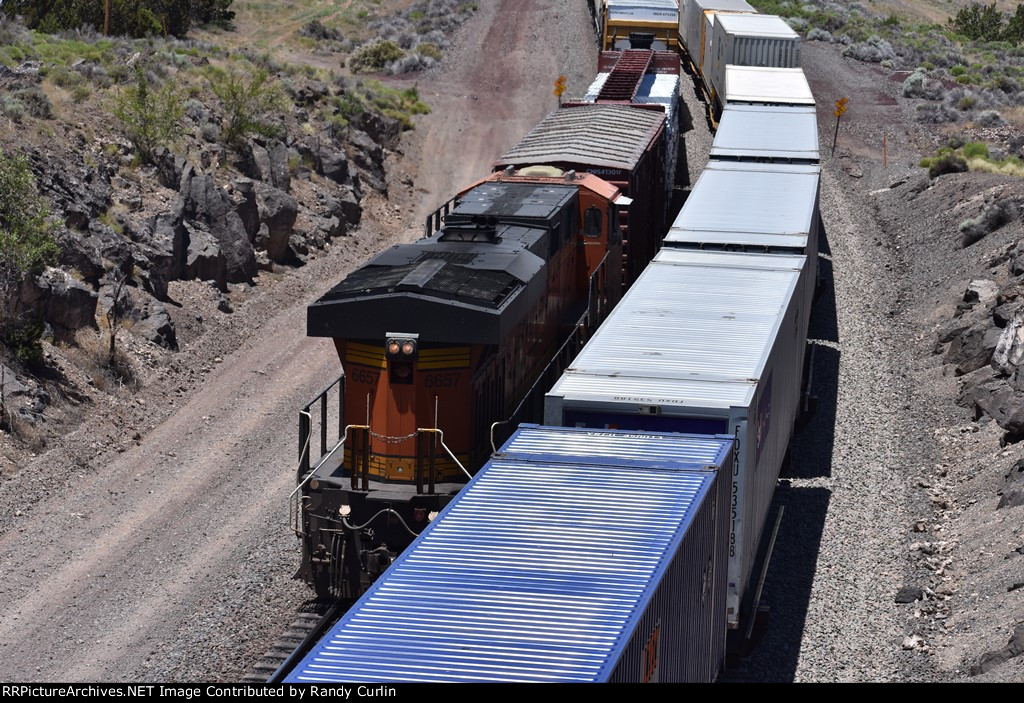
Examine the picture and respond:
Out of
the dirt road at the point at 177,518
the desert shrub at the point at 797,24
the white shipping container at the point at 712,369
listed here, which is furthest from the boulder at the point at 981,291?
the desert shrub at the point at 797,24

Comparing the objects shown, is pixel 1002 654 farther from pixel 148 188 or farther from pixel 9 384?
pixel 148 188

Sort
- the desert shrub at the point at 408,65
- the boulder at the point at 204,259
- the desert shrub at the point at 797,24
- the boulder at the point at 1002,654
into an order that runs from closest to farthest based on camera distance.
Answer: the boulder at the point at 1002,654, the boulder at the point at 204,259, the desert shrub at the point at 408,65, the desert shrub at the point at 797,24

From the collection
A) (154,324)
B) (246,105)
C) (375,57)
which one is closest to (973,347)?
(154,324)

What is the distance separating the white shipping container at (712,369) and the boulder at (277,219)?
15.8 metres

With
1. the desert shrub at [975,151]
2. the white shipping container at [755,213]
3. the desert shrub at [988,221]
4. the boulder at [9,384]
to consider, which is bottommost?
the boulder at [9,384]

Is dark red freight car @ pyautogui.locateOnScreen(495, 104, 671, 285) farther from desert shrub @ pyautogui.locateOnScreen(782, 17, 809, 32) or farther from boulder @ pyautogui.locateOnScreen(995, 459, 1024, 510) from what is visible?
desert shrub @ pyautogui.locateOnScreen(782, 17, 809, 32)

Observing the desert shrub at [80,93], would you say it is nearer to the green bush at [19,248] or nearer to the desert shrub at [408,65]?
the green bush at [19,248]

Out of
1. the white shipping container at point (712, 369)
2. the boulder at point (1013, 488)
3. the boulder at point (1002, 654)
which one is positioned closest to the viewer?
the boulder at point (1002, 654)

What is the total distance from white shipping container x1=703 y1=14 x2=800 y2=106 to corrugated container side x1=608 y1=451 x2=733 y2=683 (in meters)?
33.7

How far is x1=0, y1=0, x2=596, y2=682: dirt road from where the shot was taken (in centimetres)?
1702

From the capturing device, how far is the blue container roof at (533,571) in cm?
935

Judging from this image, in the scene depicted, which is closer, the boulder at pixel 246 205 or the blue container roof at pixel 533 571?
the blue container roof at pixel 533 571

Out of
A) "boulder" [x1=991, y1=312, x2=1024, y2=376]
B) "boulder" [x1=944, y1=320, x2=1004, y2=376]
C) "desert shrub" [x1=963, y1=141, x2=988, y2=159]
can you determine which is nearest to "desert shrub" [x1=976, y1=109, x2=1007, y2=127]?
"desert shrub" [x1=963, y1=141, x2=988, y2=159]

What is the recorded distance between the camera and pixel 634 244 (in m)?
26.3
